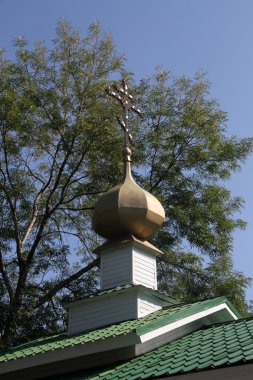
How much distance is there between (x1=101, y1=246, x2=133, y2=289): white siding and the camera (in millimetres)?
11000

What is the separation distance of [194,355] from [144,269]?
4.04m

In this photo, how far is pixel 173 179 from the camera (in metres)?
16.6

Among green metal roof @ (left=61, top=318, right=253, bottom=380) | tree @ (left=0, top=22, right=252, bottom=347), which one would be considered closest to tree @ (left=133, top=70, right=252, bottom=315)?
tree @ (left=0, top=22, right=252, bottom=347)

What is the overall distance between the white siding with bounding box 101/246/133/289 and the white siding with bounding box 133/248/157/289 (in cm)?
10

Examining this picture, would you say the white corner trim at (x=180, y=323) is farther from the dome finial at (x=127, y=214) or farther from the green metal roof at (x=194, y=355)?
the dome finial at (x=127, y=214)

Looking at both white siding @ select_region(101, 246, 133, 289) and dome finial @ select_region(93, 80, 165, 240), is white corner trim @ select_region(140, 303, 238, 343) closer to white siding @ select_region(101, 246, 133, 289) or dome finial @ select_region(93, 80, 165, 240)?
white siding @ select_region(101, 246, 133, 289)

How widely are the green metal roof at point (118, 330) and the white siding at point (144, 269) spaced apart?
1539 mm

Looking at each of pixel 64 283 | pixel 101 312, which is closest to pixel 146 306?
pixel 101 312

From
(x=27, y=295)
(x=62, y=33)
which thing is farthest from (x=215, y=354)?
(x=62, y=33)

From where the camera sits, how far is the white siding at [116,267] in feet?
36.1

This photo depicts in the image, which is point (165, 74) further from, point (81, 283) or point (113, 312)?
point (113, 312)

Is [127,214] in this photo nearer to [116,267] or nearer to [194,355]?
[116,267]

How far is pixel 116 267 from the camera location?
1119cm

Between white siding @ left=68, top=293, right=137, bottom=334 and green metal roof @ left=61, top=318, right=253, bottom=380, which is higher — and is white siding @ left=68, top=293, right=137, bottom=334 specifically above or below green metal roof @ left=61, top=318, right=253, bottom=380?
above
